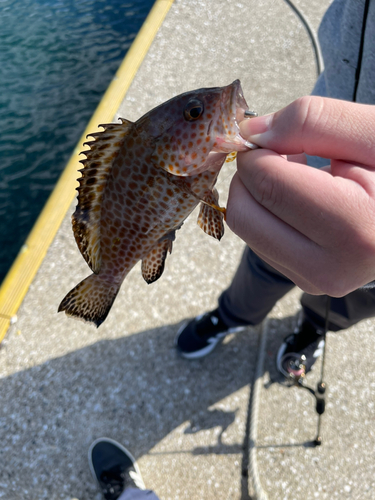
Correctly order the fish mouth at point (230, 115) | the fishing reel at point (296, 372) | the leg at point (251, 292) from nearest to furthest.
→ 1. the fish mouth at point (230, 115)
2. the leg at point (251, 292)
3. the fishing reel at point (296, 372)

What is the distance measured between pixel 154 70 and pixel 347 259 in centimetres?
329

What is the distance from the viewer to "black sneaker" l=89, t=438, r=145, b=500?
1.96 meters

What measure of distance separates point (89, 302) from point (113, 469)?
1.15 meters

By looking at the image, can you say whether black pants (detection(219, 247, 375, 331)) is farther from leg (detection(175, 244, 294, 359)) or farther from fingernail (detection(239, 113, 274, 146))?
fingernail (detection(239, 113, 274, 146))

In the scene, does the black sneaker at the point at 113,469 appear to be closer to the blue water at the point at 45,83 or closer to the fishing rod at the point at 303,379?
the fishing rod at the point at 303,379

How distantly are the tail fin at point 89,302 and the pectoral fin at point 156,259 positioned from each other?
0.13m

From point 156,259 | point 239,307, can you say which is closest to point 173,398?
point 239,307

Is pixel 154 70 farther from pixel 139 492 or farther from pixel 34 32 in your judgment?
pixel 139 492

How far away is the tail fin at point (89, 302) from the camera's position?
1.33 metres

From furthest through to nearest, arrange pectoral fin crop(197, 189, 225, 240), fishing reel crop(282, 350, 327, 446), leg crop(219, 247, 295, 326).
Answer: fishing reel crop(282, 350, 327, 446) < leg crop(219, 247, 295, 326) < pectoral fin crop(197, 189, 225, 240)

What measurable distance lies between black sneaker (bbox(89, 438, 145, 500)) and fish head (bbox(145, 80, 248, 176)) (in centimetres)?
164

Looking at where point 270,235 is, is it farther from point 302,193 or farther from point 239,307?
point 239,307

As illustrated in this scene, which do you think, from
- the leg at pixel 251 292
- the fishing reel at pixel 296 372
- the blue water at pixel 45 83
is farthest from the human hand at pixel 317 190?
the blue water at pixel 45 83

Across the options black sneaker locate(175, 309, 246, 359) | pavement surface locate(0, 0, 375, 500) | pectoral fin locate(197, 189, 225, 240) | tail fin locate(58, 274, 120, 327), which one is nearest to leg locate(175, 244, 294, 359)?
black sneaker locate(175, 309, 246, 359)
